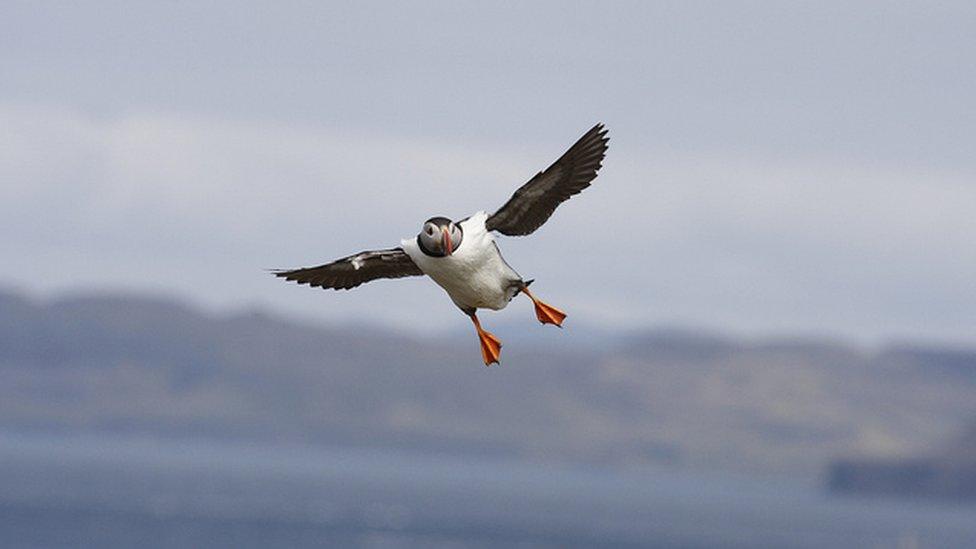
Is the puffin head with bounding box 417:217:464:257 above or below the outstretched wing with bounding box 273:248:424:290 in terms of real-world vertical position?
below

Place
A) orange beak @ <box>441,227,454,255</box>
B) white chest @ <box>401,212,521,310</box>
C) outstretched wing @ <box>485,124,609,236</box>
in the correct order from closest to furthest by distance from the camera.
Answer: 1. orange beak @ <box>441,227,454,255</box>
2. white chest @ <box>401,212,521,310</box>
3. outstretched wing @ <box>485,124,609,236</box>

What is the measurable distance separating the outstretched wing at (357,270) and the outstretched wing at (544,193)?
76 centimetres

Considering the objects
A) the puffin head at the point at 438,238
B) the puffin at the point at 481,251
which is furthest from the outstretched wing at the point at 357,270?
the puffin head at the point at 438,238

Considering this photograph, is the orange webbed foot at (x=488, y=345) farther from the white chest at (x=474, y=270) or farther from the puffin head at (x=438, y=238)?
the puffin head at (x=438, y=238)

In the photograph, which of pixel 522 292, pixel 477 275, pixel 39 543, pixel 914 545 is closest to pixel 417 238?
pixel 477 275

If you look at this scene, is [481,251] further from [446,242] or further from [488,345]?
[488,345]

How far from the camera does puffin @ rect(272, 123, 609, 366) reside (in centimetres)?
1366

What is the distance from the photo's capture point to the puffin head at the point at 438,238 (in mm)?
13305

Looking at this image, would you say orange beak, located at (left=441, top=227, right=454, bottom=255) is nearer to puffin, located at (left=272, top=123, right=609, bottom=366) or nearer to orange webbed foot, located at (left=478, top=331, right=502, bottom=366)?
puffin, located at (left=272, top=123, right=609, bottom=366)

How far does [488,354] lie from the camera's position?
51.2ft

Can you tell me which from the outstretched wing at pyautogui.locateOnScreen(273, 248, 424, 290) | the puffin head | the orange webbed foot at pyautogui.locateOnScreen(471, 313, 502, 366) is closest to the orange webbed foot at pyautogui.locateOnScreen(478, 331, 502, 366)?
the orange webbed foot at pyautogui.locateOnScreen(471, 313, 502, 366)

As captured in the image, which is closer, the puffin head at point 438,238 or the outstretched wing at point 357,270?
the puffin head at point 438,238

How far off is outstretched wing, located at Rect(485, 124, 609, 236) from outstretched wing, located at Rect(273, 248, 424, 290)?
0.76 m

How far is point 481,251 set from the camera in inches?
554
